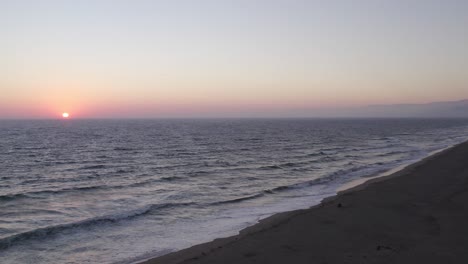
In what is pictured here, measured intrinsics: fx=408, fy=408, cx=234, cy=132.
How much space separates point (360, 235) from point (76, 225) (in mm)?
11765

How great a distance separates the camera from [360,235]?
14.1 metres

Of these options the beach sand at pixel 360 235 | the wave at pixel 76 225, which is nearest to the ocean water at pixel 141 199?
the wave at pixel 76 225

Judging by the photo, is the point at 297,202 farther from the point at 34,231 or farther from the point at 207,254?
the point at 34,231

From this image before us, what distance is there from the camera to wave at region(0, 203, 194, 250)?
50.9 feet

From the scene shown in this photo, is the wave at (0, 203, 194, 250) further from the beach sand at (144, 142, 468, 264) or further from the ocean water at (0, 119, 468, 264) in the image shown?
the beach sand at (144, 142, 468, 264)

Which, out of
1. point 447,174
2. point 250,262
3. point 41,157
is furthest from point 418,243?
point 41,157

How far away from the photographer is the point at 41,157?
47469 millimetres

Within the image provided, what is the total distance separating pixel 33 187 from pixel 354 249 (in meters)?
23.0

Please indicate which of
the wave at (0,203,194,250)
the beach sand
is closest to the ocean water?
the wave at (0,203,194,250)

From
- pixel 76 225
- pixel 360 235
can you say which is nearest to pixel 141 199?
pixel 76 225

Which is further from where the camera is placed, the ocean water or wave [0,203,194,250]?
wave [0,203,194,250]

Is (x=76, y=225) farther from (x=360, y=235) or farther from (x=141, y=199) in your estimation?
(x=360, y=235)

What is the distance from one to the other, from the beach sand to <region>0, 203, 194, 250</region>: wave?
610cm

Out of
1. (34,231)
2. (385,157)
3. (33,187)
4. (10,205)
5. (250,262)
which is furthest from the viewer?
(385,157)
